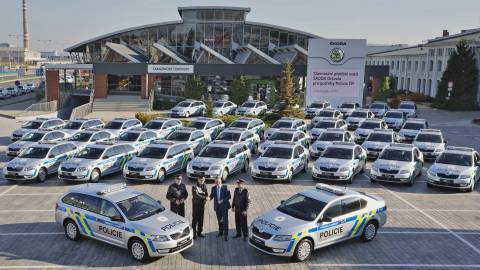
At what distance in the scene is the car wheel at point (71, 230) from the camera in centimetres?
1236

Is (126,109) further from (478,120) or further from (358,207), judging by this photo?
(358,207)

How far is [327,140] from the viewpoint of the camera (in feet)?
77.6

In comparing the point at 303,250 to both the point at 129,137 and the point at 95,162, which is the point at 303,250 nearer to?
the point at 95,162

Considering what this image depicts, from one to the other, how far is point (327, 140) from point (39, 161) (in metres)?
13.2

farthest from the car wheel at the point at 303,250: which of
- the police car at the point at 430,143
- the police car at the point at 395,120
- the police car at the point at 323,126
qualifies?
the police car at the point at 395,120

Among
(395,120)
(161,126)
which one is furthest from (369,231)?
(395,120)

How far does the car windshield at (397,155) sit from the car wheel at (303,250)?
941cm

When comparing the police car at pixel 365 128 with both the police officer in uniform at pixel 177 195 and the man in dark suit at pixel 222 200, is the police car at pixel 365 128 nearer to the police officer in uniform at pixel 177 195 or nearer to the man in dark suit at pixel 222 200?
the man in dark suit at pixel 222 200

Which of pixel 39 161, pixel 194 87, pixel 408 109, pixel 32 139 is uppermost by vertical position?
pixel 194 87

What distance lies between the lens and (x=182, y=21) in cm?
5881

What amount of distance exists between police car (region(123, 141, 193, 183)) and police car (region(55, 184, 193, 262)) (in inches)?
216

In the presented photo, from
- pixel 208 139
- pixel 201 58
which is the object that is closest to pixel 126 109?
pixel 201 58

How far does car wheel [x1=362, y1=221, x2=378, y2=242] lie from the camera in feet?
41.0

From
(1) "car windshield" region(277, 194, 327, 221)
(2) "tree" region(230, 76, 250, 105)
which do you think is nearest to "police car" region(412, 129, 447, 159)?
(1) "car windshield" region(277, 194, 327, 221)
